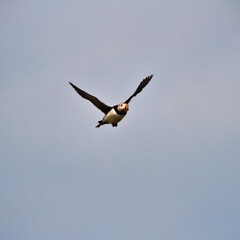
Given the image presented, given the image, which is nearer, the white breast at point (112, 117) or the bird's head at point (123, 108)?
the bird's head at point (123, 108)

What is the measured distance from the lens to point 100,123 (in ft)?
74.8

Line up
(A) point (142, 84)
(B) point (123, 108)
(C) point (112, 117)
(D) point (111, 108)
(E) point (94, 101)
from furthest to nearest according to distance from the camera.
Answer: (A) point (142, 84), (E) point (94, 101), (D) point (111, 108), (C) point (112, 117), (B) point (123, 108)

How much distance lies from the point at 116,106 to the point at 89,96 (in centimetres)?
146

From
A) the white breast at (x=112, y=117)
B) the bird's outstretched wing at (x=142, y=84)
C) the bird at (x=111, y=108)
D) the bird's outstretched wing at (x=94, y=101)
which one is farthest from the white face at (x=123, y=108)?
the bird's outstretched wing at (x=142, y=84)

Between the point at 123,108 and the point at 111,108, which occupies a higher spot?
the point at 111,108

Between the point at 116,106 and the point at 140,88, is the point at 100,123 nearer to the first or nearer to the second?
the point at 116,106

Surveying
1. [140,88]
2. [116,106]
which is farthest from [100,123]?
[140,88]

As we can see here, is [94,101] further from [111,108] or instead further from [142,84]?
[142,84]

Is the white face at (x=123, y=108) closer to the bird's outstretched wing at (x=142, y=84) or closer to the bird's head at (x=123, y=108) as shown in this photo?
the bird's head at (x=123, y=108)

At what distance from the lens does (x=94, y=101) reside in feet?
76.8

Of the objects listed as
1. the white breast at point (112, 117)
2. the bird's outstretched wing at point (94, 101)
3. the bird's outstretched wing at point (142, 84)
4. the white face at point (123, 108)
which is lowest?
the white breast at point (112, 117)

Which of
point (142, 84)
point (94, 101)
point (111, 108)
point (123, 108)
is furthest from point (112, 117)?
point (142, 84)

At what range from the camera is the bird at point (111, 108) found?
21906 millimetres

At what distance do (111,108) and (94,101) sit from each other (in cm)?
87
